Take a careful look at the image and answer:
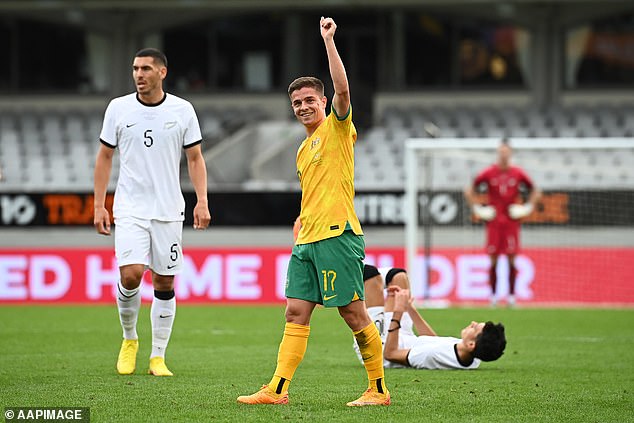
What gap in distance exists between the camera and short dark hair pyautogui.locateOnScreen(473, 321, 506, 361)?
7.75 metres

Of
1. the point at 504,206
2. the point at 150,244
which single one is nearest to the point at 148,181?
the point at 150,244

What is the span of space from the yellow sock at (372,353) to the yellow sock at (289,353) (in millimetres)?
317

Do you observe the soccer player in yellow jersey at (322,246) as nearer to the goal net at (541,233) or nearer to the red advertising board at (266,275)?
the goal net at (541,233)

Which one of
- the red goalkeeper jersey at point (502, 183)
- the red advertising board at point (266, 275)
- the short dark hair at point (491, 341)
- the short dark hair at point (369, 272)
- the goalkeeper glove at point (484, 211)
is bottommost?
the red advertising board at point (266, 275)

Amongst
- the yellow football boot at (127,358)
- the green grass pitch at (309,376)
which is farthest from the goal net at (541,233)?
the yellow football boot at (127,358)

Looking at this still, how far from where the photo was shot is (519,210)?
15.4 metres

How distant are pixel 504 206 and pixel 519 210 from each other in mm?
201

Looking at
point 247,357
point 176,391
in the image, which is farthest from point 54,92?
point 176,391

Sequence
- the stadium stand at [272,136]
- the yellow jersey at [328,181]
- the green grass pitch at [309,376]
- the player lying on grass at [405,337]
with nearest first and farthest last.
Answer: the green grass pitch at [309,376], the yellow jersey at [328,181], the player lying on grass at [405,337], the stadium stand at [272,136]

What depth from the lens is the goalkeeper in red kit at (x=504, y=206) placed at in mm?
15234

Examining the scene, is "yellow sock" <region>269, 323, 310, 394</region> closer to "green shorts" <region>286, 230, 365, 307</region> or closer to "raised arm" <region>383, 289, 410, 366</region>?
"green shorts" <region>286, 230, 365, 307</region>

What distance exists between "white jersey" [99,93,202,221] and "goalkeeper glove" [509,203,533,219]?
26.7ft

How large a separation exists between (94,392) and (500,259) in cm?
1038

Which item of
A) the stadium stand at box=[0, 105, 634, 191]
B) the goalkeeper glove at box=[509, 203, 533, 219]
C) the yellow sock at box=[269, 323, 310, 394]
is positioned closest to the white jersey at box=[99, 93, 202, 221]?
the yellow sock at box=[269, 323, 310, 394]
